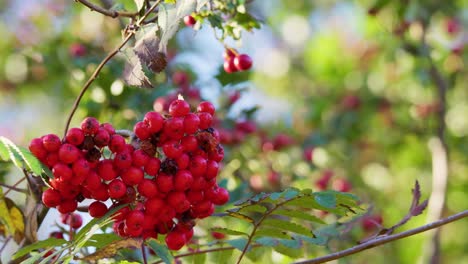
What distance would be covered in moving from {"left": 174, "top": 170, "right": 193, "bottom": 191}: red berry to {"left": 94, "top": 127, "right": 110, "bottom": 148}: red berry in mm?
122

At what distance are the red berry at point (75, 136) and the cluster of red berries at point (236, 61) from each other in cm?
57

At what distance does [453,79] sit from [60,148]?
8.56 feet

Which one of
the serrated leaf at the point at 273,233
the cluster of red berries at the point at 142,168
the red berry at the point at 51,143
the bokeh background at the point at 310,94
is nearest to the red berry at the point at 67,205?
the cluster of red berries at the point at 142,168

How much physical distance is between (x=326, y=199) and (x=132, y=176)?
31 cm

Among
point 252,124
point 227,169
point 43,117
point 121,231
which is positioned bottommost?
point 121,231

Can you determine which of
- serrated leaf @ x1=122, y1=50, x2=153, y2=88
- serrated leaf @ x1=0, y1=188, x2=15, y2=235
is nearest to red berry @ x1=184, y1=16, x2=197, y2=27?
serrated leaf @ x1=122, y1=50, x2=153, y2=88

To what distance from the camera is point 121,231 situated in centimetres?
115

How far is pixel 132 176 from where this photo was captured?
3.49 ft

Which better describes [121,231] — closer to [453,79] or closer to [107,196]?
[107,196]

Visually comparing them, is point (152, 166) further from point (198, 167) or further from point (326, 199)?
point (326, 199)

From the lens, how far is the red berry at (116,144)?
108 centimetres

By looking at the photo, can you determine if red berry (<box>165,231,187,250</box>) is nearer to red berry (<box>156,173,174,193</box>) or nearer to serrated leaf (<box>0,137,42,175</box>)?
red berry (<box>156,173,174,193</box>)

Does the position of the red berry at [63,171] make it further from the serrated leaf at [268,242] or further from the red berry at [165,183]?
the serrated leaf at [268,242]

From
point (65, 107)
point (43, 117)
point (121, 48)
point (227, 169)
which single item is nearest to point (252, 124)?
point (227, 169)
